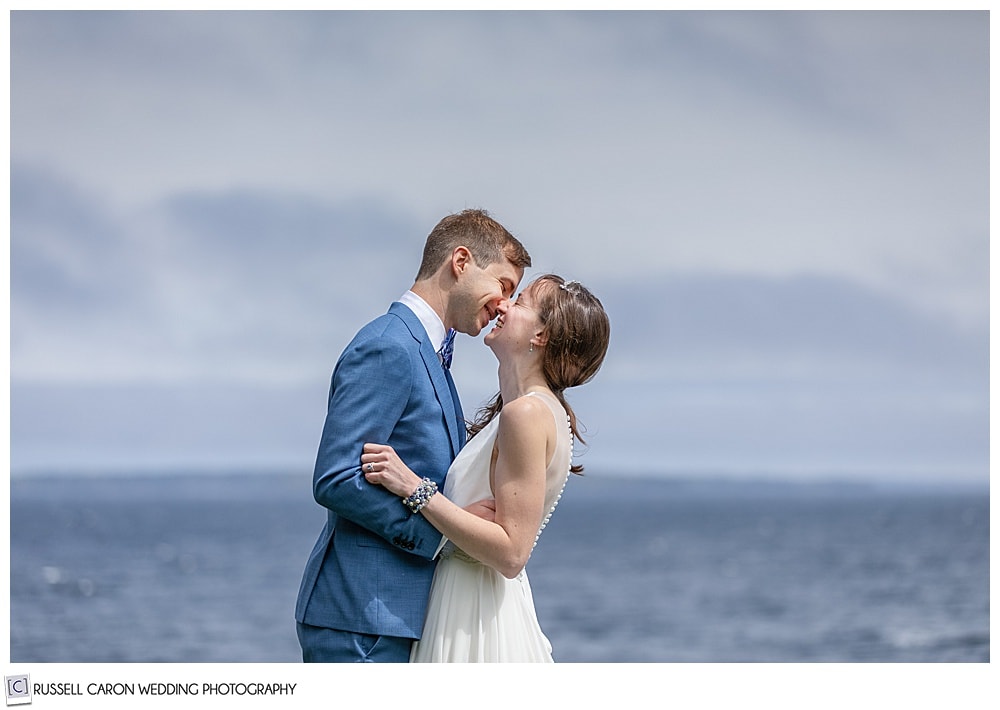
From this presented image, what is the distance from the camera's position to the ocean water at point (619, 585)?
38188 millimetres

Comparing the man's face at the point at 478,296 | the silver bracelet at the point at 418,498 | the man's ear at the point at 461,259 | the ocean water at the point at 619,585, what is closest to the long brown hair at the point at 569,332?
the man's face at the point at 478,296

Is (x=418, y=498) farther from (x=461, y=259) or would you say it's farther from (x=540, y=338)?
(x=461, y=259)

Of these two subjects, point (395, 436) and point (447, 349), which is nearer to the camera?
point (395, 436)

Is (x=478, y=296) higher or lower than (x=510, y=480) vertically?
higher

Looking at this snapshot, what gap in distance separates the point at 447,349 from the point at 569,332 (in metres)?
0.40

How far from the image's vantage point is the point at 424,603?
3592 mm

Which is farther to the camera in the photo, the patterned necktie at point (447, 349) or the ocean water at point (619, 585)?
the ocean water at point (619, 585)

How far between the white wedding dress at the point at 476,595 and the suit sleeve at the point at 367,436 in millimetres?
185

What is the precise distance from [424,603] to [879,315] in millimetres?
71657
